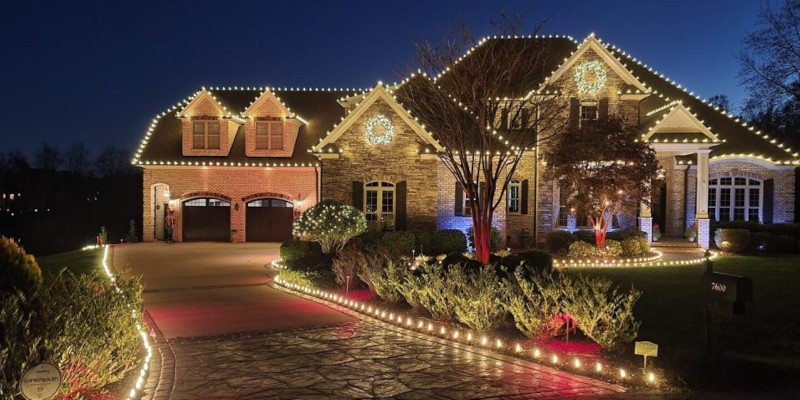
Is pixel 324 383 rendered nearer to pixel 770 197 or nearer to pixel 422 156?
pixel 422 156

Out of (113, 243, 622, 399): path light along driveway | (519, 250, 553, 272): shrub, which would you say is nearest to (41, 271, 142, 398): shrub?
(113, 243, 622, 399): path light along driveway

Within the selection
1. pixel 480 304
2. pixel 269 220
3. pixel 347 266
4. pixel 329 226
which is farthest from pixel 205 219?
pixel 480 304

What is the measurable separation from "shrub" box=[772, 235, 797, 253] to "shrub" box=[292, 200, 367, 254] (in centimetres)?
1414

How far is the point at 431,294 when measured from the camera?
10219mm

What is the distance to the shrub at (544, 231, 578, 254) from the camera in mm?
21172

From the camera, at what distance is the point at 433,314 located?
10219 mm

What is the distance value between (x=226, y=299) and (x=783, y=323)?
33.7 feet

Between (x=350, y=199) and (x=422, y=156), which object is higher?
(x=422, y=156)

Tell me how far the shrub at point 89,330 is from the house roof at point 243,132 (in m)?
19.0

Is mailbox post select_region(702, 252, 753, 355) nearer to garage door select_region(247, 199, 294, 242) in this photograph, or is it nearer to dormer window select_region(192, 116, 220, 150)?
garage door select_region(247, 199, 294, 242)

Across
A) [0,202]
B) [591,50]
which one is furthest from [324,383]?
[0,202]

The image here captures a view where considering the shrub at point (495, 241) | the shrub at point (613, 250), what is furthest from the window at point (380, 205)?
the shrub at point (613, 250)

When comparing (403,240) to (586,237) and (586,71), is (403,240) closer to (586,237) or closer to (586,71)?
(586,237)

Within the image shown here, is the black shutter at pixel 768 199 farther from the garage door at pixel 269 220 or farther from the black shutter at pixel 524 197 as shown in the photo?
the garage door at pixel 269 220
